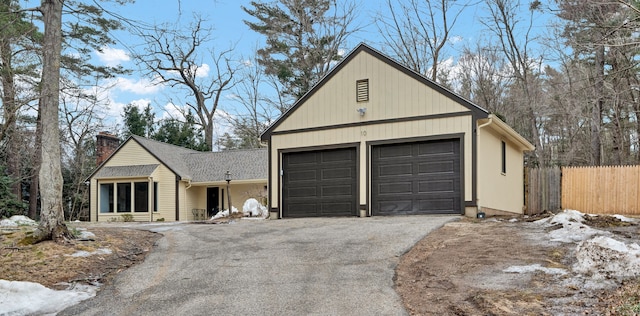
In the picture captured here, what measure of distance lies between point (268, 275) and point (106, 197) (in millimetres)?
19784

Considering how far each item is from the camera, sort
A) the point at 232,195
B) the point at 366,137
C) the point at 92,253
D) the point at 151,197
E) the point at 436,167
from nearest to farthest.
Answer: the point at 92,253 < the point at 436,167 < the point at 366,137 < the point at 151,197 < the point at 232,195

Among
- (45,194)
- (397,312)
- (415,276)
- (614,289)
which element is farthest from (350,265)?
(45,194)

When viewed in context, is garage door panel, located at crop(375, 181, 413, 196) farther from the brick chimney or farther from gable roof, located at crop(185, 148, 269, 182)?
the brick chimney

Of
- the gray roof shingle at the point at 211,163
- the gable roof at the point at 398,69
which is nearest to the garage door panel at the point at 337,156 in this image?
the gable roof at the point at 398,69

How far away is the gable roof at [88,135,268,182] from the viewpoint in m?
23.9

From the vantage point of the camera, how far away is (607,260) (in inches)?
224

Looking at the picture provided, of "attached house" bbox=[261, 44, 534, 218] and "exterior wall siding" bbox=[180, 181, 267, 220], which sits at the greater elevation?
"attached house" bbox=[261, 44, 534, 218]

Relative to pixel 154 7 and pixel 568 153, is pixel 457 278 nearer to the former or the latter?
pixel 154 7

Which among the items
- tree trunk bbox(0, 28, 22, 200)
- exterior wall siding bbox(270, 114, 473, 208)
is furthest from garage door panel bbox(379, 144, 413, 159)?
tree trunk bbox(0, 28, 22, 200)

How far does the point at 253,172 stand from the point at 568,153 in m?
15.2

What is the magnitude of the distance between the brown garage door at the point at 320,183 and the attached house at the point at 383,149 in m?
0.03

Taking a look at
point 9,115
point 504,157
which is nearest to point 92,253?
point 9,115

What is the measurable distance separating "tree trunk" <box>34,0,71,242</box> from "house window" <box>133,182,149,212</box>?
15.1m

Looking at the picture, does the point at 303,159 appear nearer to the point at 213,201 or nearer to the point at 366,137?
the point at 366,137
